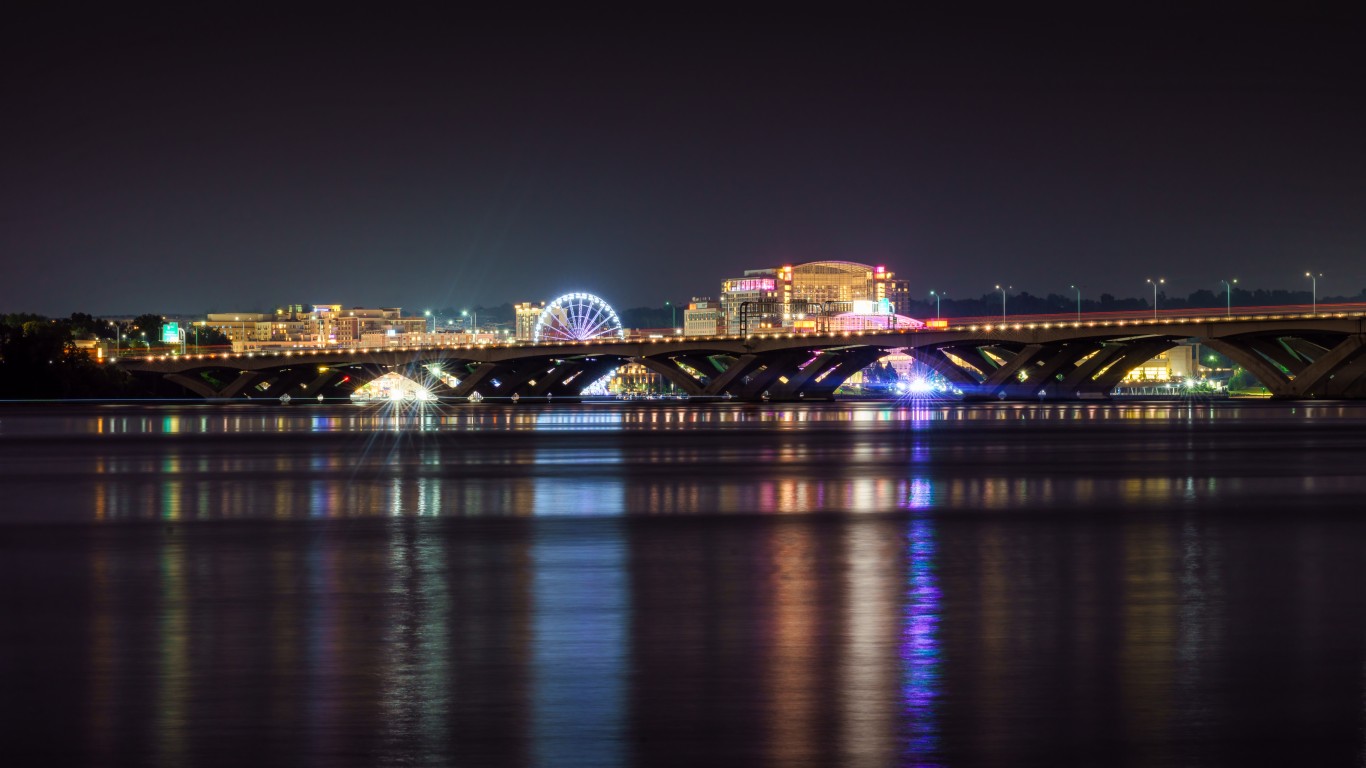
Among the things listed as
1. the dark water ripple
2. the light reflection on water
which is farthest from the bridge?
the dark water ripple

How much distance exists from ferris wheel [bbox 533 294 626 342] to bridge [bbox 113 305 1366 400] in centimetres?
1096

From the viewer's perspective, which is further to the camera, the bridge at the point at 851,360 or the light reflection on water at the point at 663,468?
the bridge at the point at 851,360

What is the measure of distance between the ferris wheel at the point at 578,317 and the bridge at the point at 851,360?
1096 cm

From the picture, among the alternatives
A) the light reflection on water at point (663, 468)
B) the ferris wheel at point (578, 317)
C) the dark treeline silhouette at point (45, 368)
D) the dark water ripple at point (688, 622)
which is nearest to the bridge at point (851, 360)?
the ferris wheel at point (578, 317)

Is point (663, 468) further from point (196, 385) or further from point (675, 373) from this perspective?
point (196, 385)

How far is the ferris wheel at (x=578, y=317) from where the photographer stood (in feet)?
637

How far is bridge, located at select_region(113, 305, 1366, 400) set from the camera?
120 meters

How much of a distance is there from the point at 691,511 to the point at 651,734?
1585 centimetres

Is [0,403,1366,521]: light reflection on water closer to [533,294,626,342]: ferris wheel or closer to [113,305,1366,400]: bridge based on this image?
[113,305,1366,400]: bridge

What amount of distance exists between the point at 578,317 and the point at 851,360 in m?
50.6

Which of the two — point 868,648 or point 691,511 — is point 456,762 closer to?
point 868,648

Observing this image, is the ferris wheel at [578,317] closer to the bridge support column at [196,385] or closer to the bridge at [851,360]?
the bridge at [851,360]

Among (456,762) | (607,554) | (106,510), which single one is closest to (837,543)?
(607,554)

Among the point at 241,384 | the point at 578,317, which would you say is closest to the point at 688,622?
the point at 241,384
